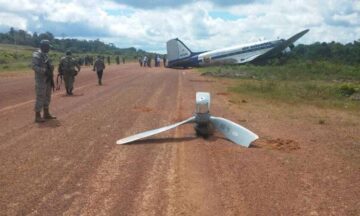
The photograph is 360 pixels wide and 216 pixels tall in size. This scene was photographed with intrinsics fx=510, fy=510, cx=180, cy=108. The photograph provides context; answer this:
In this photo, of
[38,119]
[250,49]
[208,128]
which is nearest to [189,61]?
[250,49]

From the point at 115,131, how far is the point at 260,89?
554 inches

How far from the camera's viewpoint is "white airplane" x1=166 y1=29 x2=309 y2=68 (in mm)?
47812

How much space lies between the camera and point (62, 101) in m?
16.6

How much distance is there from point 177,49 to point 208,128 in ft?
132

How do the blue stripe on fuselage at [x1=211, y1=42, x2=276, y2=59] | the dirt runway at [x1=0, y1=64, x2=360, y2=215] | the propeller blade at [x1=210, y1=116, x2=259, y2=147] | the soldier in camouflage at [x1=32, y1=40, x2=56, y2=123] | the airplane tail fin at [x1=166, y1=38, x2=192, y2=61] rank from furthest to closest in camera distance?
the airplane tail fin at [x1=166, y1=38, x2=192, y2=61] < the blue stripe on fuselage at [x1=211, y1=42, x2=276, y2=59] < the soldier in camouflage at [x1=32, y1=40, x2=56, y2=123] < the propeller blade at [x1=210, y1=116, x2=259, y2=147] < the dirt runway at [x1=0, y1=64, x2=360, y2=215]

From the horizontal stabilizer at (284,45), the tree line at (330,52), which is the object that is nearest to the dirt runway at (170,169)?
the horizontal stabilizer at (284,45)

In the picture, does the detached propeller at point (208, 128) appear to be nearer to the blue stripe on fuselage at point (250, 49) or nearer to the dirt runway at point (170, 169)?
the dirt runway at point (170, 169)

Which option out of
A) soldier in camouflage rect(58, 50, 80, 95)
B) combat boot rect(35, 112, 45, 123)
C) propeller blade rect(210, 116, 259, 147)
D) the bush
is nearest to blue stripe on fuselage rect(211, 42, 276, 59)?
the bush

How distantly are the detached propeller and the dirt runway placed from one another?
0.16m

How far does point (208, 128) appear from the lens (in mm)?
10211

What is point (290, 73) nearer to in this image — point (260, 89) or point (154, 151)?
point (260, 89)

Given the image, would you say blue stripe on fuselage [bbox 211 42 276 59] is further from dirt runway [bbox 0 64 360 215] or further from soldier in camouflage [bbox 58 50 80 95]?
dirt runway [bbox 0 64 360 215]

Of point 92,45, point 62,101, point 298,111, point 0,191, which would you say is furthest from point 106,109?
point 92,45

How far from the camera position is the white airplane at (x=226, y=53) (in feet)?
157
